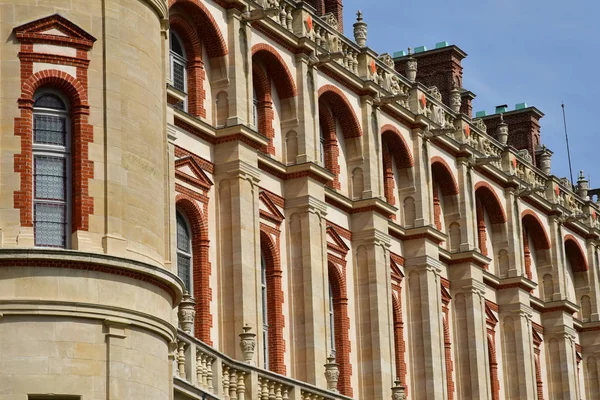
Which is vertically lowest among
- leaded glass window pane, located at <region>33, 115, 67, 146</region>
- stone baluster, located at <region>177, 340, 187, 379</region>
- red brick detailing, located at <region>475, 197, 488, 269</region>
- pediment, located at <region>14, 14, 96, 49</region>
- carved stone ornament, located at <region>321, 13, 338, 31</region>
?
stone baluster, located at <region>177, 340, 187, 379</region>

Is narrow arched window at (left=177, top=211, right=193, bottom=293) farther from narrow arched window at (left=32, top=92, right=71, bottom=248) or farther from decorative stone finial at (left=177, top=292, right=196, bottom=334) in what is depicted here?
narrow arched window at (left=32, top=92, right=71, bottom=248)

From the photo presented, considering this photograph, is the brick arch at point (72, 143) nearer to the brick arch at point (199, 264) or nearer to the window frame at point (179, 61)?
the brick arch at point (199, 264)

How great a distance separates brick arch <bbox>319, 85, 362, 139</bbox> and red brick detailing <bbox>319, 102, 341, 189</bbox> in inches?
9.3

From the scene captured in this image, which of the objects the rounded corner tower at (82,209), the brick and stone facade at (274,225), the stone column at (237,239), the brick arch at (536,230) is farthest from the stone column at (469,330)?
the rounded corner tower at (82,209)

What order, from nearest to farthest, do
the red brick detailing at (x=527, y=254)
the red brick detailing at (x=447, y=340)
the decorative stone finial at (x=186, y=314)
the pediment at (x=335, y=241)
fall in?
the decorative stone finial at (x=186, y=314)
the pediment at (x=335, y=241)
the red brick detailing at (x=447, y=340)
the red brick detailing at (x=527, y=254)

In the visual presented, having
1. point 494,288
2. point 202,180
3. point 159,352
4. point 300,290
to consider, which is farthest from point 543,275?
point 159,352

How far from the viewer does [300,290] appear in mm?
46250

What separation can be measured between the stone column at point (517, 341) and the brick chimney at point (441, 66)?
894 centimetres

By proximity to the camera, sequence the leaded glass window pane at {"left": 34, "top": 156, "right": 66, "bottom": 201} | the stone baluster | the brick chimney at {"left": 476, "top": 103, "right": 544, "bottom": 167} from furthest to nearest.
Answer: the brick chimney at {"left": 476, "top": 103, "right": 544, "bottom": 167} < the stone baluster < the leaded glass window pane at {"left": 34, "top": 156, "right": 66, "bottom": 201}

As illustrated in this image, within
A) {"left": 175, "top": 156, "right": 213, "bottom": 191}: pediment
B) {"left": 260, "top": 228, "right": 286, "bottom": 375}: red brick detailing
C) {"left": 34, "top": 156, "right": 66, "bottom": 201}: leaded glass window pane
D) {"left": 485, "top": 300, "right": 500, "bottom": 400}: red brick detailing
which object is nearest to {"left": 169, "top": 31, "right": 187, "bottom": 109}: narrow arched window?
{"left": 175, "top": 156, "right": 213, "bottom": 191}: pediment

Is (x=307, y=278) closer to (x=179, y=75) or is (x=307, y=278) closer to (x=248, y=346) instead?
(x=179, y=75)

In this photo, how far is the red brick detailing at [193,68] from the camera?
4378cm

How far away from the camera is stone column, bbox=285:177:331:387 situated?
1785 inches

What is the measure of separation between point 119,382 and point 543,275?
37.6m
